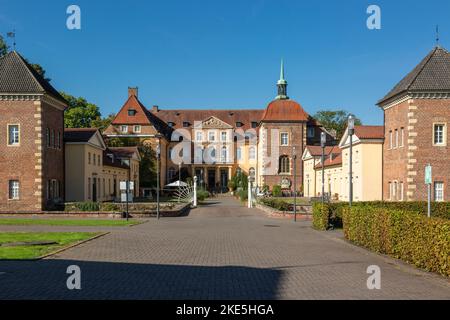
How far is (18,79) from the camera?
118 feet

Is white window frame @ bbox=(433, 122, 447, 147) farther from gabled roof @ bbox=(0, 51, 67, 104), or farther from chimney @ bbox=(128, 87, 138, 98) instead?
chimney @ bbox=(128, 87, 138, 98)

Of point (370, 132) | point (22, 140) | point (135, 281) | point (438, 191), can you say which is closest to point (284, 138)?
point (370, 132)

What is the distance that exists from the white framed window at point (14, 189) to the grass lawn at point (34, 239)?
15.1 m

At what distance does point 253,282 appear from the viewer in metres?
10.9

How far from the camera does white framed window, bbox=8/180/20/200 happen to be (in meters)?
35.7

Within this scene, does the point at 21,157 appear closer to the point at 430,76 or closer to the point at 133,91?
the point at 430,76

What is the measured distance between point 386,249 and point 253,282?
6653mm

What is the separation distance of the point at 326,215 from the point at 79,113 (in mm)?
57591

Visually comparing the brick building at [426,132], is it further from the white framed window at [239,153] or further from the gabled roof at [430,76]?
the white framed window at [239,153]

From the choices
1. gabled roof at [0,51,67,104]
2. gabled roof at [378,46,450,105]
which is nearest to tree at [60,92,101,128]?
gabled roof at [0,51,67,104]

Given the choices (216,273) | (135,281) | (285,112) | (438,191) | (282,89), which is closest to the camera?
(135,281)

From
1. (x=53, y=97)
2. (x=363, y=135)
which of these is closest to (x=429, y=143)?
(x=363, y=135)
